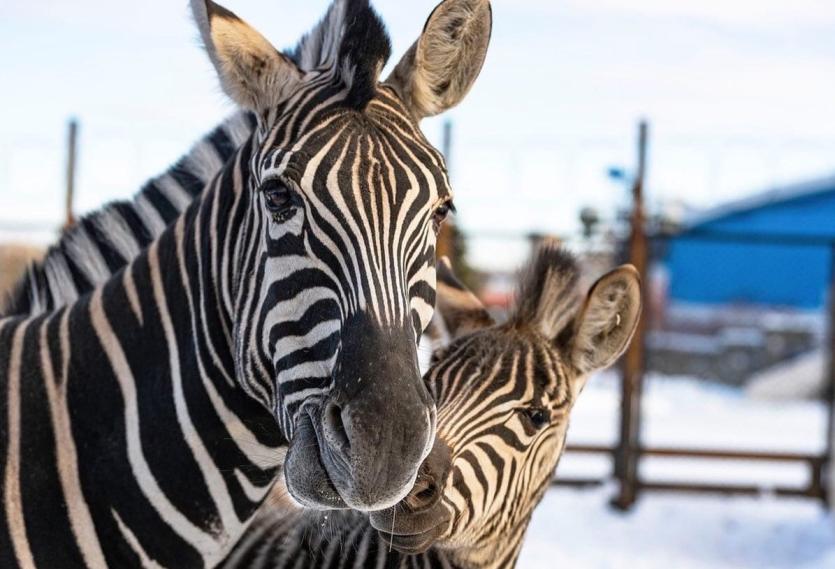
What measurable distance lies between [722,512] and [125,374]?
7839 millimetres

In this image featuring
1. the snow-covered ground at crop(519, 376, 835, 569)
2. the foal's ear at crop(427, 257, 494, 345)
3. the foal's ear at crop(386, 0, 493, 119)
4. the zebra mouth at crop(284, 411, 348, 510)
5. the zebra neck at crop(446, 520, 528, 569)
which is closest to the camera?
the zebra mouth at crop(284, 411, 348, 510)

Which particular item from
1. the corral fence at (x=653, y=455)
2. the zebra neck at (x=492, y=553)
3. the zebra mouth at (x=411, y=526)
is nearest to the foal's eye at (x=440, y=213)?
the zebra mouth at (x=411, y=526)

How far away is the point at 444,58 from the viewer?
102 inches

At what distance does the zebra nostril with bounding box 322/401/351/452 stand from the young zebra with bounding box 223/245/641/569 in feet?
1.60

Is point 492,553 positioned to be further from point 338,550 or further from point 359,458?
point 359,458

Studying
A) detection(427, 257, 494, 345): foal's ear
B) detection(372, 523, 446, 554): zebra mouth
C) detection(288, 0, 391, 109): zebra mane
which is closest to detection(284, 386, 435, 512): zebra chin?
detection(372, 523, 446, 554): zebra mouth

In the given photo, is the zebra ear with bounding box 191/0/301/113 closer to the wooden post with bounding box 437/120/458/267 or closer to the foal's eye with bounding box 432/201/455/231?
the foal's eye with bounding box 432/201/455/231

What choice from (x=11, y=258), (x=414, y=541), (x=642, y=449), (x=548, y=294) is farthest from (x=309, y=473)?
(x=11, y=258)

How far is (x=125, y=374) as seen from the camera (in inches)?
104

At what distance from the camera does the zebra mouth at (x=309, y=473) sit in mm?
2131

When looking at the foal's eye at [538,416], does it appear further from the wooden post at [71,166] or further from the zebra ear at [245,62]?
the wooden post at [71,166]

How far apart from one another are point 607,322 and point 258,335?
52.8 inches

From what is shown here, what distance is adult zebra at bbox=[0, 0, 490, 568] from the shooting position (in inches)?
84.7

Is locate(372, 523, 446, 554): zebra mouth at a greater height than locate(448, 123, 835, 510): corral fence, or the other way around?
locate(372, 523, 446, 554): zebra mouth
